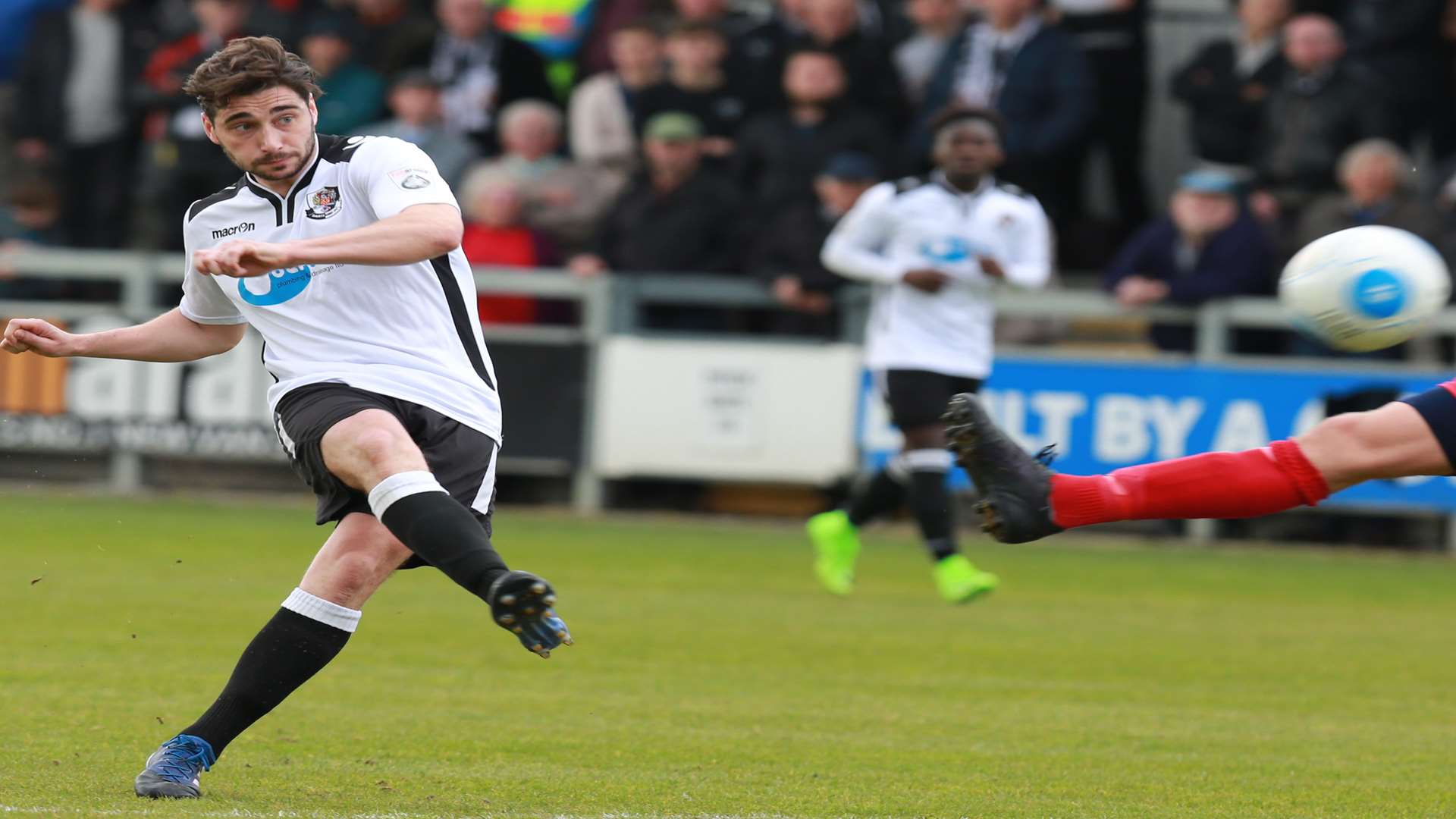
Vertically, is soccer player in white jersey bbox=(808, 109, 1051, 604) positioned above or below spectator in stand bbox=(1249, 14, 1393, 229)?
below

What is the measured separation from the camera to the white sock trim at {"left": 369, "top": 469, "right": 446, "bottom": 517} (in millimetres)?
5020

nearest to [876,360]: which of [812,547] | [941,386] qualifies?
[941,386]

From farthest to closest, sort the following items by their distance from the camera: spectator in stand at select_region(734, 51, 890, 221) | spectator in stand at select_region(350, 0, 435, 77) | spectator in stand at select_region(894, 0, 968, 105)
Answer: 1. spectator in stand at select_region(350, 0, 435, 77)
2. spectator in stand at select_region(894, 0, 968, 105)
3. spectator in stand at select_region(734, 51, 890, 221)

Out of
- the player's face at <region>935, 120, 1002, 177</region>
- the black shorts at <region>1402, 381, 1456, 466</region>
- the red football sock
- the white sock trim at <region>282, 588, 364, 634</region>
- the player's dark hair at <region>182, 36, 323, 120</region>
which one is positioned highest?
the player's face at <region>935, 120, 1002, 177</region>

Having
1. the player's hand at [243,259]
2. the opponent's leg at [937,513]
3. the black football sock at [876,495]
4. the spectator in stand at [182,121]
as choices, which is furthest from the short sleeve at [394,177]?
the spectator in stand at [182,121]

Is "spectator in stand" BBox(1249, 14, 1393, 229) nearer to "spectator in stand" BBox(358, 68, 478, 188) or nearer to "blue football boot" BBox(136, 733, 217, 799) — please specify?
"spectator in stand" BBox(358, 68, 478, 188)

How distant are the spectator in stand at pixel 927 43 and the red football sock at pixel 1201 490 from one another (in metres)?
10.0

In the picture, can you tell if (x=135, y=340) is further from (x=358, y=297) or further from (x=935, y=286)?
(x=935, y=286)

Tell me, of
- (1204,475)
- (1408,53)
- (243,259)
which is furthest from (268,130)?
(1408,53)

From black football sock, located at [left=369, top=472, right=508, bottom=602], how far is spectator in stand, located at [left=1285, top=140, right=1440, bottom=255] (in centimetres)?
919

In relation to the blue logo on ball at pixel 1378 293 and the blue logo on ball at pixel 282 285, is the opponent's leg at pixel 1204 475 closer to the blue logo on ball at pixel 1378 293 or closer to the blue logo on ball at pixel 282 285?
the blue logo on ball at pixel 1378 293

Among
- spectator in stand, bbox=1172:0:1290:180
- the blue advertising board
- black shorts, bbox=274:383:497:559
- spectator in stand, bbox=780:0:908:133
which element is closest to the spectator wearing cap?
the blue advertising board

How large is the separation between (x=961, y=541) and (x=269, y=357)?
9.09 metres

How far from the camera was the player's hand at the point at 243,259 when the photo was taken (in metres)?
4.86
